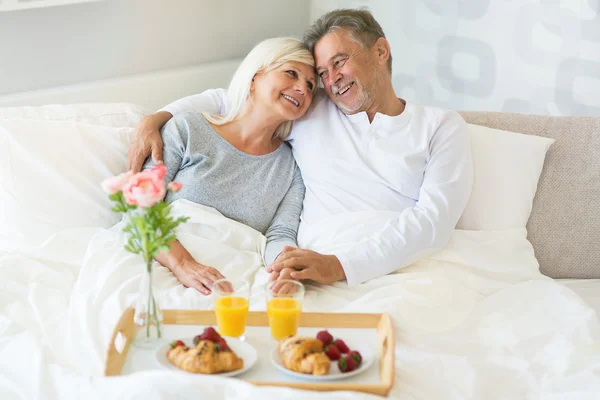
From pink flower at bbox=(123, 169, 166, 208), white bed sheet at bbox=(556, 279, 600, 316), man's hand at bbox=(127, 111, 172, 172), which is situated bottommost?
white bed sheet at bbox=(556, 279, 600, 316)

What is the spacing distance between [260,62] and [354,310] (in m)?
0.84

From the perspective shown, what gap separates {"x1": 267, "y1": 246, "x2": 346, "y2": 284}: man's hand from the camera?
6.66 feet

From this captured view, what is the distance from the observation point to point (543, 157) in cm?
239

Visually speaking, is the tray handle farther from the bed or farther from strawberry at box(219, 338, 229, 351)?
Result: strawberry at box(219, 338, 229, 351)

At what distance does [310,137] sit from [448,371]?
0.98m

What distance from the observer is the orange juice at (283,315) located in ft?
A: 5.22

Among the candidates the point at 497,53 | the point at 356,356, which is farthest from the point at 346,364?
the point at 497,53

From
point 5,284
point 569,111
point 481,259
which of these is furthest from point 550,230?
point 5,284

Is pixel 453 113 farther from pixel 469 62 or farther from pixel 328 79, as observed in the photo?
pixel 469 62

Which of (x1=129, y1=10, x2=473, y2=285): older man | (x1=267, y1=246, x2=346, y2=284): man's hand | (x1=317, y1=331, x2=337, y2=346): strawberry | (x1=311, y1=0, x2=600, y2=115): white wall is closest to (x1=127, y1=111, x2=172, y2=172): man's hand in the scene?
(x1=129, y1=10, x2=473, y2=285): older man

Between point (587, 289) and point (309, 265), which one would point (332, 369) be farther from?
point (587, 289)

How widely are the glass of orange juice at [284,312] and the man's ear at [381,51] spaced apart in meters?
1.03

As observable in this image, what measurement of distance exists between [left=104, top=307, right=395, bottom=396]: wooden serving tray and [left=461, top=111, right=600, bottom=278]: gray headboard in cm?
89

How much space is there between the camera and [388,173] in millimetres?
2297
